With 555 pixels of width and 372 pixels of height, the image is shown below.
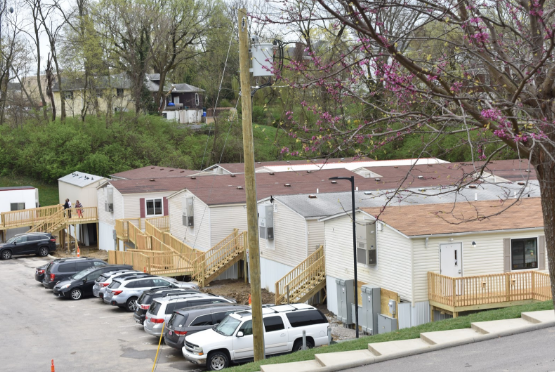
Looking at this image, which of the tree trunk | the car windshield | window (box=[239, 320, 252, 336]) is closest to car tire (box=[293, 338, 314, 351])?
window (box=[239, 320, 252, 336])

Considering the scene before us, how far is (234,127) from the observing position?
79.0 m

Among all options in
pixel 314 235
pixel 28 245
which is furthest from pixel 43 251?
pixel 314 235

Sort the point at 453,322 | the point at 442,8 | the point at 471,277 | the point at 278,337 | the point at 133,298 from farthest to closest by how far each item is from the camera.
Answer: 1. the point at 133,298
2. the point at 471,277
3. the point at 278,337
4. the point at 453,322
5. the point at 442,8

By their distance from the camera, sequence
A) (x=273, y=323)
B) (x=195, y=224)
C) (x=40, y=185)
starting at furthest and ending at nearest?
(x=40, y=185)
(x=195, y=224)
(x=273, y=323)

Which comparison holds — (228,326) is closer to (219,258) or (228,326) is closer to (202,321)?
(202,321)

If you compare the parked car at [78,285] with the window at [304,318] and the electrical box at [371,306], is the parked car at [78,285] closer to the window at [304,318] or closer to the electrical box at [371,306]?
the electrical box at [371,306]

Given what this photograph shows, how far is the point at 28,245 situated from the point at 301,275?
79.3 ft

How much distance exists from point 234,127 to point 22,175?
24.3 m

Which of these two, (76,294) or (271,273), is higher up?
(271,273)

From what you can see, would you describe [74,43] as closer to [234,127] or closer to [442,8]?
[234,127]

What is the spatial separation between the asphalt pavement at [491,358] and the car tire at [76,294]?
21721 mm

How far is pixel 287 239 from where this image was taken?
30156 millimetres

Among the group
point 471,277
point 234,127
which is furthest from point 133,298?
point 234,127

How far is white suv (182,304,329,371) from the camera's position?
63.5ft
